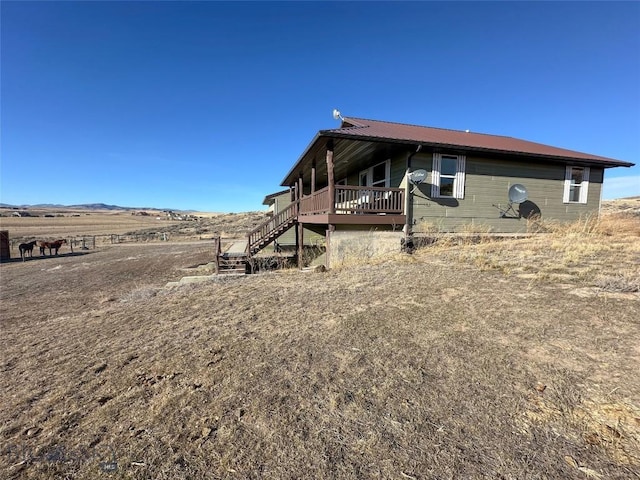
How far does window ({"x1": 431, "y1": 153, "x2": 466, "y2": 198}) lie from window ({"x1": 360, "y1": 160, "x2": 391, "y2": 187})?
1.91 m

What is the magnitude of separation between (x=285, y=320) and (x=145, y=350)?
187cm

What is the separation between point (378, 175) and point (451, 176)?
310 centimetres

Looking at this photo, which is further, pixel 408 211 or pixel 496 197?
pixel 496 197

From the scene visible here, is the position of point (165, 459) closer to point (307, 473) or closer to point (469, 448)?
point (307, 473)

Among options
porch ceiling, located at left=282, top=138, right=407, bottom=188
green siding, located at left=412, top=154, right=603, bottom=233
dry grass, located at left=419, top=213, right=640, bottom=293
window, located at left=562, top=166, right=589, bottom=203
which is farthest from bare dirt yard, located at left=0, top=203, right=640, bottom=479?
window, located at left=562, top=166, right=589, bottom=203

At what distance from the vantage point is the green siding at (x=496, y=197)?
10031 mm

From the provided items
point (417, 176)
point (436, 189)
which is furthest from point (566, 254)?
point (417, 176)

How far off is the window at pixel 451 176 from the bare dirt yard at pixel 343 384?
4717 millimetres

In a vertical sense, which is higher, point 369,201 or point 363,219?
point 369,201

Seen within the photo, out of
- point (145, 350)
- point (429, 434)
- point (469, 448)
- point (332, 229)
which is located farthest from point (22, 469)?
point (332, 229)

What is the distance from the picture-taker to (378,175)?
12.5 metres

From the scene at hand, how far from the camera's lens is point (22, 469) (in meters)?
2.05

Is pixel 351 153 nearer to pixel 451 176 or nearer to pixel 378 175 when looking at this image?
pixel 378 175

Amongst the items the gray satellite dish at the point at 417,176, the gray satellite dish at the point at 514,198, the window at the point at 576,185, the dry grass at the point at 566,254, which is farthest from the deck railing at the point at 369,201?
the window at the point at 576,185
